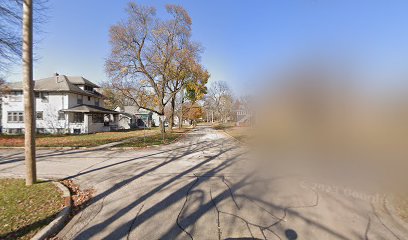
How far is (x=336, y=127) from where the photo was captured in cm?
504

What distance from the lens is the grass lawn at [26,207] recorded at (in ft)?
12.5

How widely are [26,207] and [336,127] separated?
7.29 m

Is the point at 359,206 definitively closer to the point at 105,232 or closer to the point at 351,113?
the point at 351,113

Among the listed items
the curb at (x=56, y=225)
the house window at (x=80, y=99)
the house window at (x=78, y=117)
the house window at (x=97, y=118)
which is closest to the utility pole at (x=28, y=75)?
the curb at (x=56, y=225)

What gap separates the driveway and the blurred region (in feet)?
2.18

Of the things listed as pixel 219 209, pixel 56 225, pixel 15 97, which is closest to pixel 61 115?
pixel 15 97

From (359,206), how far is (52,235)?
6.34m

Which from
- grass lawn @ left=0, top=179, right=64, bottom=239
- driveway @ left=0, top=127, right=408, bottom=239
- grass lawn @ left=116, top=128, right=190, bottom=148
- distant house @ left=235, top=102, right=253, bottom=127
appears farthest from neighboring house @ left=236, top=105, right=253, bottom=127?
grass lawn @ left=116, top=128, right=190, bottom=148

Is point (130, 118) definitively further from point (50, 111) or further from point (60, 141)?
point (60, 141)

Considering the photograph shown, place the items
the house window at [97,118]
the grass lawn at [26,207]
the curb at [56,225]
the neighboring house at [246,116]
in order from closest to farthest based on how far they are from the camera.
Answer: the curb at [56,225] < the grass lawn at [26,207] < the neighboring house at [246,116] < the house window at [97,118]

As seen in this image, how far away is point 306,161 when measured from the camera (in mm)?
5855

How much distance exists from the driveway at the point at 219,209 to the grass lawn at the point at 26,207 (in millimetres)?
572

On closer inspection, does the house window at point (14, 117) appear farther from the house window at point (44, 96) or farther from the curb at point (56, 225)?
the curb at point (56, 225)

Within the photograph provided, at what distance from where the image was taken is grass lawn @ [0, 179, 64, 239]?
150 inches
